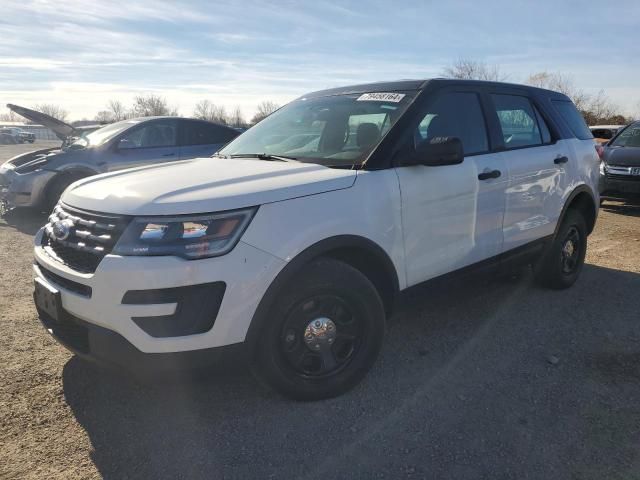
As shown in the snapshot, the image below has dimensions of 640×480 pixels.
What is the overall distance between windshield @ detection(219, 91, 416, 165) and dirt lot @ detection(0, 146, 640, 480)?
1061mm

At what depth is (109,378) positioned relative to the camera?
3092mm

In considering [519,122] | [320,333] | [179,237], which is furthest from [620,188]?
[179,237]

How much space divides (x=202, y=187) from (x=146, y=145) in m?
6.03

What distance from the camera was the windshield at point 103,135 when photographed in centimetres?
797

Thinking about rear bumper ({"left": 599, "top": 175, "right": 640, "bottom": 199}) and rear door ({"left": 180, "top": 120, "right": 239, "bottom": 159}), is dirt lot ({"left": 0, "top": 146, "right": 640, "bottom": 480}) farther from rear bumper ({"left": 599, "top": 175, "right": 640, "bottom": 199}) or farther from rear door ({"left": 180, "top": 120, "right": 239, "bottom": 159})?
rear bumper ({"left": 599, "top": 175, "right": 640, "bottom": 199})

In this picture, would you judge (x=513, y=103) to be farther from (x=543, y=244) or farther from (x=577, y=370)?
(x=577, y=370)

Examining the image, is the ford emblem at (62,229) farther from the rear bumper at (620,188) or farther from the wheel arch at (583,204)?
the rear bumper at (620,188)

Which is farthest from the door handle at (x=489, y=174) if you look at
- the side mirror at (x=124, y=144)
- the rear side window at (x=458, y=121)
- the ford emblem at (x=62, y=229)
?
the side mirror at (x=124, y=144)

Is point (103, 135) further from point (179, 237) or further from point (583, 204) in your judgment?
point (583, 204)

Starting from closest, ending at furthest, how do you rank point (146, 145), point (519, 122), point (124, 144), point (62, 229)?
point (62, 229), point (519, 122), point (124, 144), point (146, 145)

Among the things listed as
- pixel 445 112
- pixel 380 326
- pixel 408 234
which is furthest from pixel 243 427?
pixel 445 112

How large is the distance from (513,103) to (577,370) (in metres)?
2.16

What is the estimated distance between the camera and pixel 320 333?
2785 millimetres

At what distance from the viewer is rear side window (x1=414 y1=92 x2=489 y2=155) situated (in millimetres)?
3414
